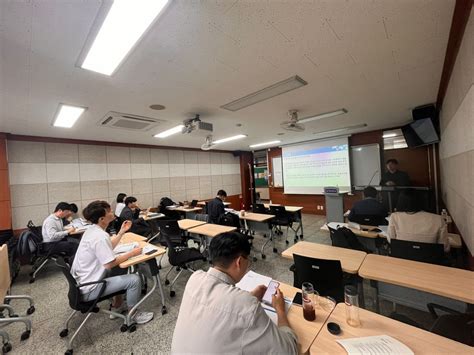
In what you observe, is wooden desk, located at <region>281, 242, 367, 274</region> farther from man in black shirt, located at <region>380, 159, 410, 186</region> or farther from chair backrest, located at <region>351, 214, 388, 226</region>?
man in black shirt, located at <region>380, 159, 410, 186</region>

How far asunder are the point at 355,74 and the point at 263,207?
3.64m

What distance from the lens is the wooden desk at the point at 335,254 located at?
1.78 metres

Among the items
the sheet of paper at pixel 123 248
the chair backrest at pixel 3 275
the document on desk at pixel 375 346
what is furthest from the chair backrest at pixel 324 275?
the chair backrest at pixel 3 275

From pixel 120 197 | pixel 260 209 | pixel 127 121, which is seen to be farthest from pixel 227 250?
pixel 120 197

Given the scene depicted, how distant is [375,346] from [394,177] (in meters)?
5.86

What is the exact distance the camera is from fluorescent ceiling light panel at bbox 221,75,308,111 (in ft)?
8.37

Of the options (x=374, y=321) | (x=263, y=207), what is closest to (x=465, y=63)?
(x=374, y=321)

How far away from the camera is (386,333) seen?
40.8 inches

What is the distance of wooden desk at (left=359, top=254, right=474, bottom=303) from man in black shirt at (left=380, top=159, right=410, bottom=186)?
4573mm

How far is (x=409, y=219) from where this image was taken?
7.61 ft

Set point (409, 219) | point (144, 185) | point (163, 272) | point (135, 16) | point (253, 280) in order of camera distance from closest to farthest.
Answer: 1. point (135, 16)
2. point (253, 280)
3. point (409, 219)
4. point (163, 272)
5. point (144, 185)

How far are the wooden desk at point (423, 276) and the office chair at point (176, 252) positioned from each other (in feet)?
7.37

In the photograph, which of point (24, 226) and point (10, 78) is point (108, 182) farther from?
point (10, 78)

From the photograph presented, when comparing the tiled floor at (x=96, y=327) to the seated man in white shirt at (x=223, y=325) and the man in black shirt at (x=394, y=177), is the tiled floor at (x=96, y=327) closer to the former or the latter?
the seated man in white shirt at (x=223, y=325)
